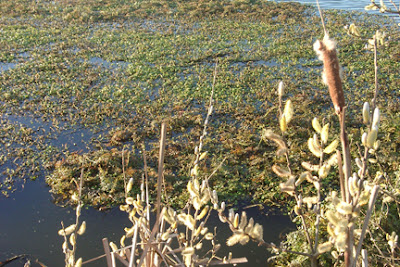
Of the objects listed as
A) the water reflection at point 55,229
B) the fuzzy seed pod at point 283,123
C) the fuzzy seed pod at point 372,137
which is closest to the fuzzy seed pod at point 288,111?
the fuzzy seed pod at point 283,123

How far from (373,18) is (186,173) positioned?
860 centimetres

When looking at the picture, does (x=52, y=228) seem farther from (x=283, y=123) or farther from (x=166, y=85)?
(x=283, y=123)

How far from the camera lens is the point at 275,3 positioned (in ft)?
40.1

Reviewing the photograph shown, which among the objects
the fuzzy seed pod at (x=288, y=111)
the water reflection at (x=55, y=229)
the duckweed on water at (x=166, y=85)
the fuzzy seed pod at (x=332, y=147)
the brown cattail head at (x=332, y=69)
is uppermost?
the brown cattail head at (x=332, y=69)

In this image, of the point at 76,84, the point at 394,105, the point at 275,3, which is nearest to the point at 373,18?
the point at 275,3

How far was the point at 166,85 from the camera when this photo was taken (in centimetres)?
675

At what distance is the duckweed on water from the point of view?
15.4 ft

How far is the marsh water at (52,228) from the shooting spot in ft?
11.9

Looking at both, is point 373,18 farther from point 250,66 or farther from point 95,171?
point 95,171

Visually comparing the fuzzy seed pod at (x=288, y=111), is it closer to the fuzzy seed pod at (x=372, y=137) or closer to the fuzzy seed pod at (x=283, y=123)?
the fuzzy seed pod at (x=283, y=123)

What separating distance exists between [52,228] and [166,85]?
3504mm

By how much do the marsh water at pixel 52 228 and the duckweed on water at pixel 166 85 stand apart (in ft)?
0.68

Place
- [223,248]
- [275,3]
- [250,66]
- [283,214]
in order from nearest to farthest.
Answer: [223,248] < [283,214] < [250,66] < [275,3]

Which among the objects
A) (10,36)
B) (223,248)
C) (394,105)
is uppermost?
(10,36)
